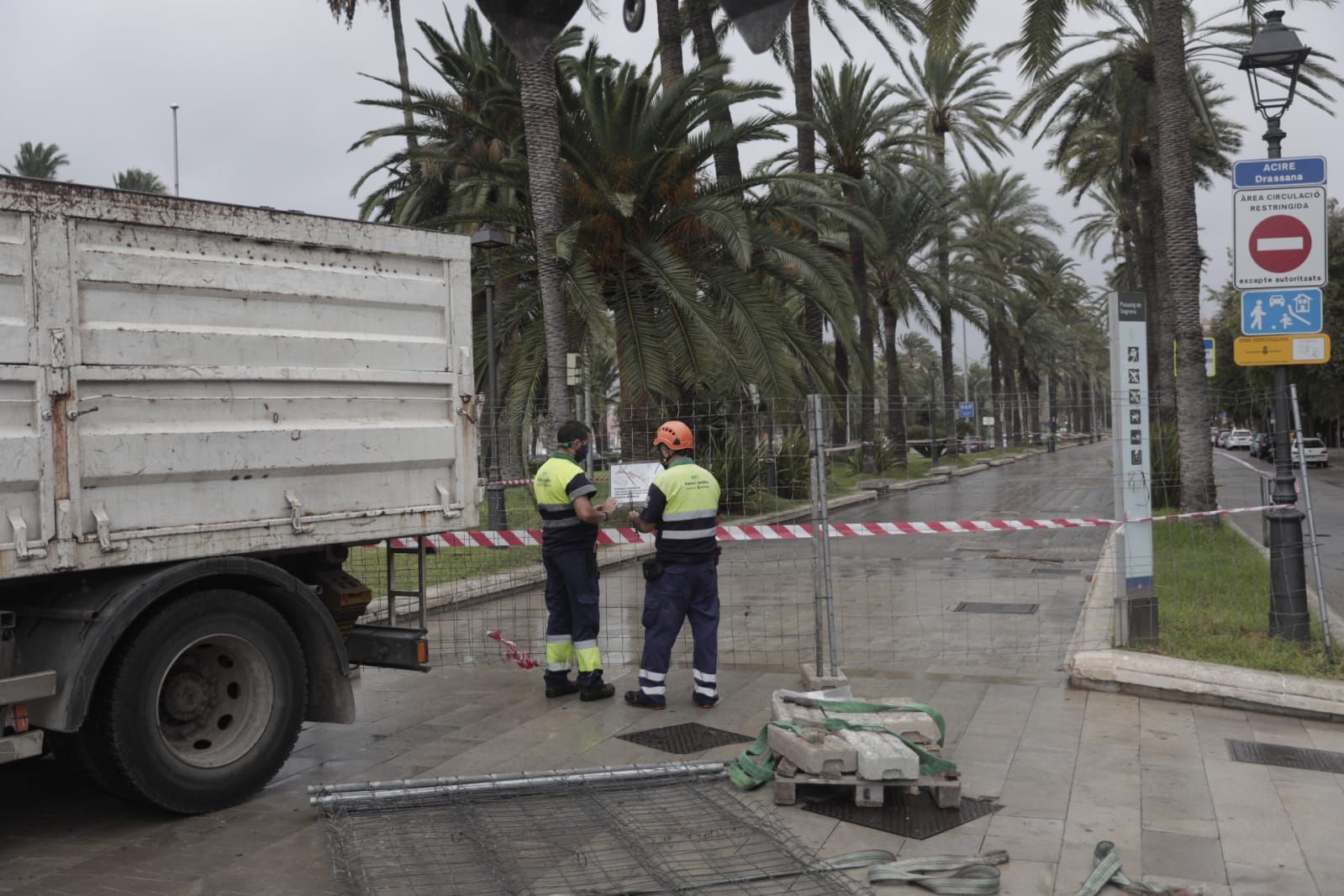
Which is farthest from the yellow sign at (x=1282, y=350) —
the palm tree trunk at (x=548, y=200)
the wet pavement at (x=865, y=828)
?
the palm tree trunk at (x=548, y=200)

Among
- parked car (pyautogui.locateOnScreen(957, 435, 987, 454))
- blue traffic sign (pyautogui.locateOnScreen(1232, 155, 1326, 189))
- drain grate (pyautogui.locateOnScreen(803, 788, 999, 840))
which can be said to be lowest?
drain grate (pyautogui.locateOnScreen(803, 788, 999, 840))

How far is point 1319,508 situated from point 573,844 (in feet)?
75.3

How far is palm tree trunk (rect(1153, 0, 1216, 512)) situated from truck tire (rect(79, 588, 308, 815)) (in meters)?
12.8

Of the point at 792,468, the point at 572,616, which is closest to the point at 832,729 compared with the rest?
the point at 572,616

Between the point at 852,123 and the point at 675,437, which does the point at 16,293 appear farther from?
the point at 852,123

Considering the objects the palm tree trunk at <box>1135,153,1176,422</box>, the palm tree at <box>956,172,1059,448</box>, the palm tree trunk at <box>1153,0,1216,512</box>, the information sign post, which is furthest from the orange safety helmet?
the palm tree at <box>956,172,1059,448</box>

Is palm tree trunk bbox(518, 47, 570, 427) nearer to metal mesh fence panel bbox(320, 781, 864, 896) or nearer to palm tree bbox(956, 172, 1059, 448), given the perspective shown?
metal mesh fence panel bbox(320, 781, 864, 896)

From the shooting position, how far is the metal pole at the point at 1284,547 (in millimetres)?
7680

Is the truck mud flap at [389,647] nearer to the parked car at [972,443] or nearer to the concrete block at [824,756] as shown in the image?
the concrete block at [824,756]

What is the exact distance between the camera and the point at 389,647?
254 inches

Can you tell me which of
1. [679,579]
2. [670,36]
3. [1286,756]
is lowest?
[1286,756]

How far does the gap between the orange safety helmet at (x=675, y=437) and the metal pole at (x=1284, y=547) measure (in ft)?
12.6

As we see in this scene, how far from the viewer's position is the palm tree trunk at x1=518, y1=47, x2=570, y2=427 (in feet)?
50.0

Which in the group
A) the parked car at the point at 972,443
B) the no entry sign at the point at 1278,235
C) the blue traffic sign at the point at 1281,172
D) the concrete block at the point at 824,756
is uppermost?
the blue traffic sign at the point at 1281,172
